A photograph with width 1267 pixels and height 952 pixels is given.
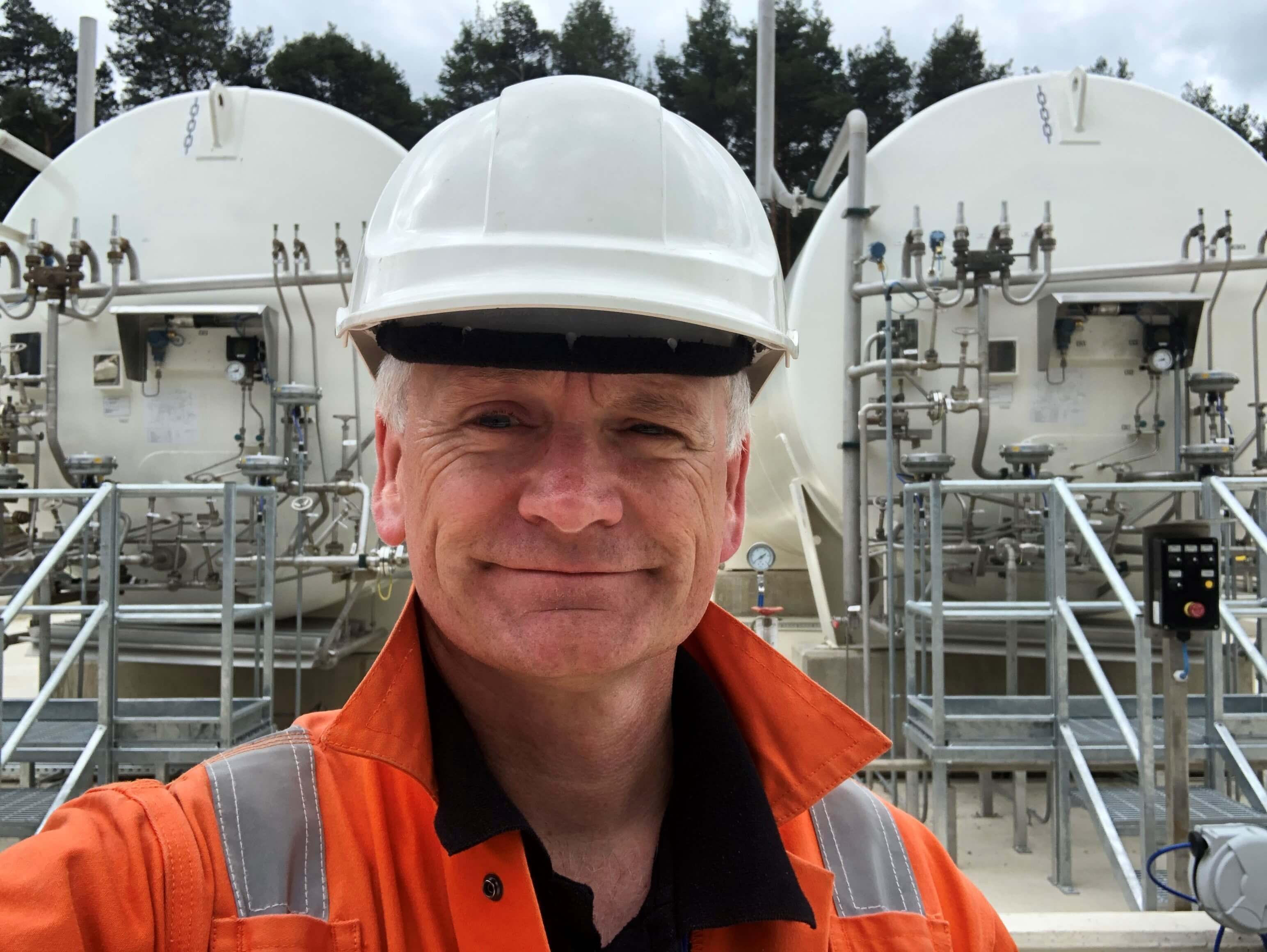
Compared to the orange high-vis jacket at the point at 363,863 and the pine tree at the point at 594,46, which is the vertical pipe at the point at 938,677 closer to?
the orange high-vis jacket at the point at 363,863

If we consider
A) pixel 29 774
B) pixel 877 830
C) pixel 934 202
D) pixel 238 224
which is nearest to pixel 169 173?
pixel 238 224

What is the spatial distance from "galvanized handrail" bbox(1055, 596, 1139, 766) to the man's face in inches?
118

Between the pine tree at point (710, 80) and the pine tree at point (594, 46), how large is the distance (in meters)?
0.66

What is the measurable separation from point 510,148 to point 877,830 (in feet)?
3.13

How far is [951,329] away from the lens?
496 cm

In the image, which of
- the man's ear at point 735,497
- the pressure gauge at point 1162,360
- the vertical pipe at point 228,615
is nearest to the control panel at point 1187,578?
the pressure gauge at point 1162,360

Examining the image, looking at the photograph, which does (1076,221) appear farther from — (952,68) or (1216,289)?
(952,68)

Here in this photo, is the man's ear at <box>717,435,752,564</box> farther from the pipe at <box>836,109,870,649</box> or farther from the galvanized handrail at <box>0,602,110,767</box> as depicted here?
the pipe at <box>836,109,870,649</box>

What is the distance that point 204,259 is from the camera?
5047 millimetres

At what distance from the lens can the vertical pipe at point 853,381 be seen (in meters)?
5.00

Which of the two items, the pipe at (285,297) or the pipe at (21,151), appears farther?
the pipe at (21,151)

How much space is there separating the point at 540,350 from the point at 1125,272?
4.58 meters

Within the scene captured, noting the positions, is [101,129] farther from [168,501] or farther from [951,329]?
[951,329]

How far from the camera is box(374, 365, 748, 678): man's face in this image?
3.22 feet
